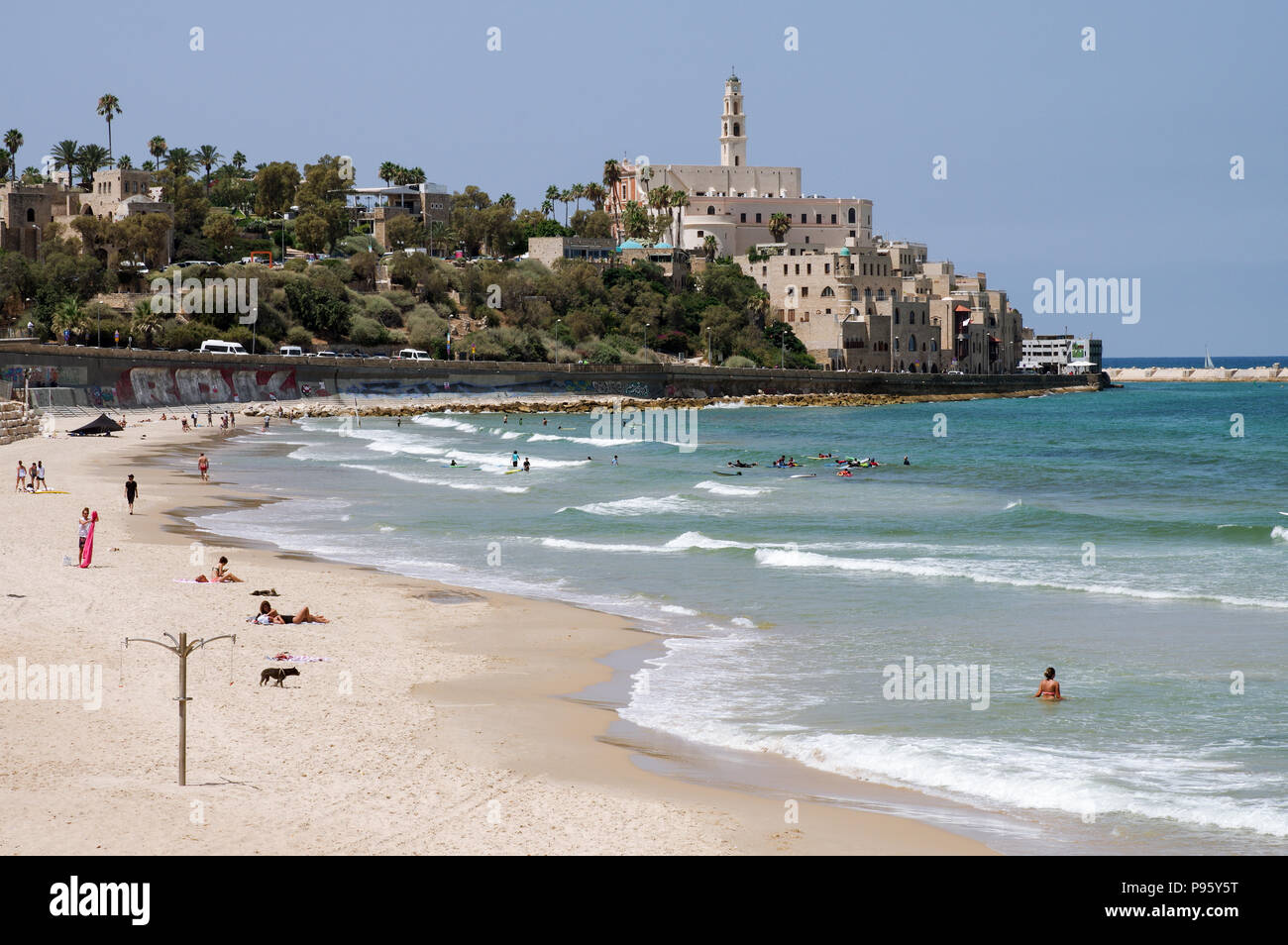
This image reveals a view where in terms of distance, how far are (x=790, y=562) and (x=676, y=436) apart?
54.0 m

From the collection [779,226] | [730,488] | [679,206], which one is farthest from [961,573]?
[679,206]

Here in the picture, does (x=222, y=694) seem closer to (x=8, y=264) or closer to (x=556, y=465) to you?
(x=556, y=465)

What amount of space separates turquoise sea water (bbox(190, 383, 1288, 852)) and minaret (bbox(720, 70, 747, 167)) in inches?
4513

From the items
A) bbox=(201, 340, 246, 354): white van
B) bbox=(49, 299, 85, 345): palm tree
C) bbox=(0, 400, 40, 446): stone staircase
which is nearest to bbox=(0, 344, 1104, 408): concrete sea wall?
bbox=(201, 340, 246, 354): white van

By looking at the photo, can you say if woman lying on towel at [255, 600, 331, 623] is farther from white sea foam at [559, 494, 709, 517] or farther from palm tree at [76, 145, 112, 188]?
palm tree at [76, 145, 112, 188]

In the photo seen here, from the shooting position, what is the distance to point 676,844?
11477 mm

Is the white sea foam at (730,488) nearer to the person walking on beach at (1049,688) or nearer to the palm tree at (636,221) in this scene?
the person walking on beach at (1049,688)

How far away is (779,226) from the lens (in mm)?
161625

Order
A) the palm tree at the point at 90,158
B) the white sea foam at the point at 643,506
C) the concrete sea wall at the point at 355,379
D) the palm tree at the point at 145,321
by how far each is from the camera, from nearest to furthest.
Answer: the white sea foam at the point at 643,506 → the concrete sea wall at the point at 355,379 → the palm tree at the point at 145,321 → the palm tree at the point at 90,158

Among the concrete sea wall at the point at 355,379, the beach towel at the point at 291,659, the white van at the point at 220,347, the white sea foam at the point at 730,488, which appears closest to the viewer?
the beach towel at the point at 291,659

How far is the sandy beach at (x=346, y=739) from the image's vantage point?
11.3 metres

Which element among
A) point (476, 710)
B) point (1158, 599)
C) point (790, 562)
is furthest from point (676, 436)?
point (476, 710)

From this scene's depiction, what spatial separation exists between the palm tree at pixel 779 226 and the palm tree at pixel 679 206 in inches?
436

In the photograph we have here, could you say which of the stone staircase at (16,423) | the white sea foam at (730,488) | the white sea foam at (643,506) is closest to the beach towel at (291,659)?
the white sea foam at (643,506)
